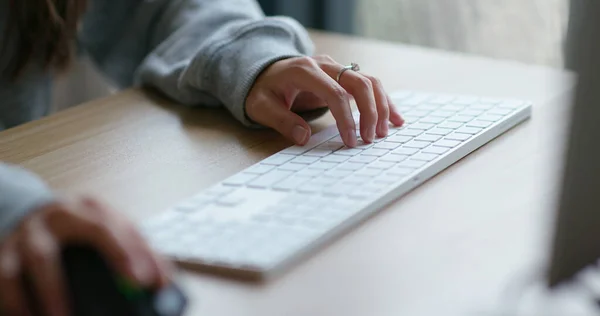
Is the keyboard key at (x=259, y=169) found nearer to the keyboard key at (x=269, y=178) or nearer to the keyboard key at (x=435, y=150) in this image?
the keyboard key at (x=269, y=178)

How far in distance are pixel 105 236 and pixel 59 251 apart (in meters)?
0.03

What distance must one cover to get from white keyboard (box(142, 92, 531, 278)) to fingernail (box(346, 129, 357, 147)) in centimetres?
1

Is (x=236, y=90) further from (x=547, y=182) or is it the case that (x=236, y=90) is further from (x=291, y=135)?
(x=547, y=182)

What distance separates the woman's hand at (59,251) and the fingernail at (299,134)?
1.20 feet

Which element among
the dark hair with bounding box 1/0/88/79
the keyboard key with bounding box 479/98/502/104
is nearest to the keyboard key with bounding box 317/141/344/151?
the keyboard key with bounding box 479/98/502/104

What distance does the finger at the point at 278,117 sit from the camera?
2.79 ft

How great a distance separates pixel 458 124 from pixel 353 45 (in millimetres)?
413

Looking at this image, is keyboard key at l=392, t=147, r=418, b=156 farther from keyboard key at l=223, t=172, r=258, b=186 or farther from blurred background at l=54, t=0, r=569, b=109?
blurred background at l=54, t=0, r=569, b=109

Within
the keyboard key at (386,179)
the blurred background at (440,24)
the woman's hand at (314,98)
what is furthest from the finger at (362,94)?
the blurred background at (440,24)

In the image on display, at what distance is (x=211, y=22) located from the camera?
111cm

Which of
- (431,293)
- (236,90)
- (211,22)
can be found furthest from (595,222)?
(211,22)

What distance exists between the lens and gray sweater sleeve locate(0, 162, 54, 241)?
0.50 metres

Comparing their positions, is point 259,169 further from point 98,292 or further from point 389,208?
point 98,292

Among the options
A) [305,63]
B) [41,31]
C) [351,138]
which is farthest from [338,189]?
[41,31]
